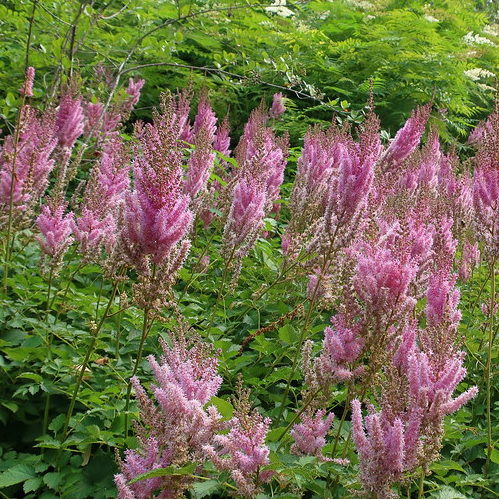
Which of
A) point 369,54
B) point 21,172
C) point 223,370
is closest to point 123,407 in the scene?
point 223,370

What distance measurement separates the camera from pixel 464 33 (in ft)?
37.4

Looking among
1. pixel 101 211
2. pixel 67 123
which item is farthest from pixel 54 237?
pixel 67 123

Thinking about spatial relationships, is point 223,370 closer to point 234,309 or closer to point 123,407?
point 123,407

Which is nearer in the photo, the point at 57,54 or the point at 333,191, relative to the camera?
the point at 333,191

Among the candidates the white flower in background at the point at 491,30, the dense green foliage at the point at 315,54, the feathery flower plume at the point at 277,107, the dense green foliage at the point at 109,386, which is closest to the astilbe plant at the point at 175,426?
the dense green foliage at the point at 109,386

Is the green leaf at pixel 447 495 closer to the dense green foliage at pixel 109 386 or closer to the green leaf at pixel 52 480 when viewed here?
the dense green foliage at pixel 109 386

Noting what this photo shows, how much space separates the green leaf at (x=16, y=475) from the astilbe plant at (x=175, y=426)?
704 mm

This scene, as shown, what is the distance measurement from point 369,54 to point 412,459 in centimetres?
874

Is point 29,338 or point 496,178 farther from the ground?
point 496,178

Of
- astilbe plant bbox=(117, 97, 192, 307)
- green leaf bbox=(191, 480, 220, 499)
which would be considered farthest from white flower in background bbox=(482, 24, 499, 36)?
green leaf bbox=(191, 480, 220, 499)

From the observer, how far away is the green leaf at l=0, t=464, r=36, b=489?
2.31 m

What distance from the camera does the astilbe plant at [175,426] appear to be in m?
1.75

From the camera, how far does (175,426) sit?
5.83 feet

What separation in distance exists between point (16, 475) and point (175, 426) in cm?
97
